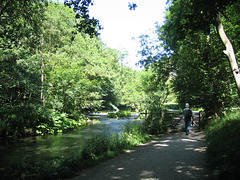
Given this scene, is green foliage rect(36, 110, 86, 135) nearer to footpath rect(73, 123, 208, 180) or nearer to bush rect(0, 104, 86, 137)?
bush rect(0, 104, 86, 137)

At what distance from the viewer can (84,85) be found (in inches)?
915

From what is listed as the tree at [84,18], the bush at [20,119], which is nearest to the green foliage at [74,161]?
the tree at [84,18]

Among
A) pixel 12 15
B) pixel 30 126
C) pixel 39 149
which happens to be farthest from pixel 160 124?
pixel 12 15

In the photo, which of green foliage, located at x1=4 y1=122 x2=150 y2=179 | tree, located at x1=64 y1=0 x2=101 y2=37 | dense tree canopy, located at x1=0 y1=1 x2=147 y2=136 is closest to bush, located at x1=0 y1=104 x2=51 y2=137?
Result: dense tree canopy, located at x1=0 y1=1 x2=147 y2=136

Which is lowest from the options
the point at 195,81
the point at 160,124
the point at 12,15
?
the point at 160,124

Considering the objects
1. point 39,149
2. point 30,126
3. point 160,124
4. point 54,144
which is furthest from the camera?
point 30,126

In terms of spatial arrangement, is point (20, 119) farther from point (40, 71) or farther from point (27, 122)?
point (40, 71)

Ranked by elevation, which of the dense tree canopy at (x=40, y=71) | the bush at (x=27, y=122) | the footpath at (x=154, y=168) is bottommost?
the footpath at (x=154, y=168)

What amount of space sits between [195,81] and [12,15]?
41.8 ft

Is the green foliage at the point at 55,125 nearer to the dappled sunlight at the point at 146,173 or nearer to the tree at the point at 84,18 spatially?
the tree at the point at 84,18

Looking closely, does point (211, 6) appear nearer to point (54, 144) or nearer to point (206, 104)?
point (206, 104)

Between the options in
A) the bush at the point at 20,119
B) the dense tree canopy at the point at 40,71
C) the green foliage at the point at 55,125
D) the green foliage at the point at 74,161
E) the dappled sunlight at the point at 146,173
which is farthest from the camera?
the green foliage at the point at 55,125

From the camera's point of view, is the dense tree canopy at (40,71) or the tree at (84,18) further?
the dense tree canopy at (40,71)

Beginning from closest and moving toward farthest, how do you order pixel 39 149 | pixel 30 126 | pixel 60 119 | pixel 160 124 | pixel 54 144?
1. pixel 39 149
2. pixel 54 144
3. pixel 160 124
4. pixel 30 126
5. pixel 60 119
